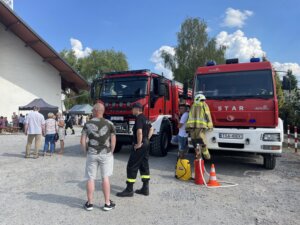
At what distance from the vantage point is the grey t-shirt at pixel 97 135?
173 inches

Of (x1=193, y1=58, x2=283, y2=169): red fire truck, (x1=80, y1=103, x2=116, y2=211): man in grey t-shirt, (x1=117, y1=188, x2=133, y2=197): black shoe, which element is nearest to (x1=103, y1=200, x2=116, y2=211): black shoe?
(x1=80, y1=103, x2=116, y2=211): man in grey t-shirt

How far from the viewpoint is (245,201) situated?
489cm

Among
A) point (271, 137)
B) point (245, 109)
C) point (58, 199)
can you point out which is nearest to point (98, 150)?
point (58, 199)

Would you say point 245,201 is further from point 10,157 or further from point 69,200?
point 10,157

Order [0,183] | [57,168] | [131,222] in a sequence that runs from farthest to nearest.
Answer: [57,168] < [0,183] < [131,222]

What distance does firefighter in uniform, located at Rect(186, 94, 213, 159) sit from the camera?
6648mm

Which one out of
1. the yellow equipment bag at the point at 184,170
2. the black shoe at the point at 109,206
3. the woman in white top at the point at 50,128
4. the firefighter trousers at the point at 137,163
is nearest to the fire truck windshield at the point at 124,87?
the woman in white top at the point at 50,128

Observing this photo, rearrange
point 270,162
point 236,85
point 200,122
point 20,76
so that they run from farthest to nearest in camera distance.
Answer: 1. point 20,76
2. point 270,162
3. point 236,85
4. point 200,122

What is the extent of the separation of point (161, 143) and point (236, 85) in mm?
3246

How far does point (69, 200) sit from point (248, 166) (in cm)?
520

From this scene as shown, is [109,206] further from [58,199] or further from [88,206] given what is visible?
[58,199]

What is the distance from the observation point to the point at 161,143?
928 cm

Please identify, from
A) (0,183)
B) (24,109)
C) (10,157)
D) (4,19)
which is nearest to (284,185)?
(0,183)

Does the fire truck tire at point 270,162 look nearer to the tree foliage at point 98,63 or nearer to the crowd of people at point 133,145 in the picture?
the crowd of people at point 133,145
